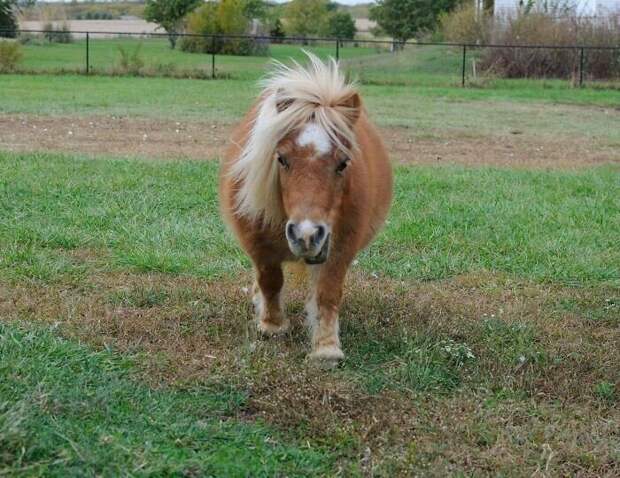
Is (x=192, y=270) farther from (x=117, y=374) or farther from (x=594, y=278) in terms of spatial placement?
(x=594, y=278)

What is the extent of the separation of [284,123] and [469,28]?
30.5 metres

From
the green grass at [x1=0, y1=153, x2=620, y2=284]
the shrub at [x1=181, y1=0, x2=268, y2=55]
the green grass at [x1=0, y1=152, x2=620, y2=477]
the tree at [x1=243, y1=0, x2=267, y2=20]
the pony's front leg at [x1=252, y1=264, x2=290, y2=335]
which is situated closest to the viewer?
the green grass at [x1=0, y1=152, x2=620, y2=477]

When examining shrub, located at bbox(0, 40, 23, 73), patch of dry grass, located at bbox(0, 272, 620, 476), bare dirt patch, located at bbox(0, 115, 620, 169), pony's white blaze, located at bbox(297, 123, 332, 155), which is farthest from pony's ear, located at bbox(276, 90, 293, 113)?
shrub, located at bbox(0, 40, 23, 73)

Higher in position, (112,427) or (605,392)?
(112,427)

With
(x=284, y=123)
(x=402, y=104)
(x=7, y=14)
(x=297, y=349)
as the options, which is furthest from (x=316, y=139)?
(x=7, y=14)

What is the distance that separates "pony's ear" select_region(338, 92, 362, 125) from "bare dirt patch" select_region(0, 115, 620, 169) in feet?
21.0

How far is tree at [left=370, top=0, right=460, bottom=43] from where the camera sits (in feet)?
171

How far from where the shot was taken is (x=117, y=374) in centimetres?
380

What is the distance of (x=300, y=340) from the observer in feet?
15.4

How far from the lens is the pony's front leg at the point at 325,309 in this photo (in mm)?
4316

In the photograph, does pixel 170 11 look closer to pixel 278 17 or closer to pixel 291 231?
pixel 278 17

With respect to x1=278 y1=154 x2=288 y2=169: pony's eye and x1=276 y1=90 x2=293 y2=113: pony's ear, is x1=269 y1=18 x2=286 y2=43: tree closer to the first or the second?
x1=276 y1=90 x2=293 y2=113: pony's ear

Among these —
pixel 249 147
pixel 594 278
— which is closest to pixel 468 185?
pixel 594 278

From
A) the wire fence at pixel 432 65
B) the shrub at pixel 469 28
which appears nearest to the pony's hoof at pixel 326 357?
the wire fence at pixel 432 65
